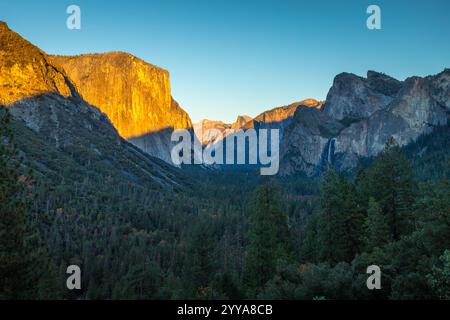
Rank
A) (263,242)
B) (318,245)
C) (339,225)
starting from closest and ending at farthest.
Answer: (263,242) → (339,225) → (318,245)

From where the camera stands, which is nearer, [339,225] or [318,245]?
[339,225]

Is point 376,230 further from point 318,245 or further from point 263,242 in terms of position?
point 318,245

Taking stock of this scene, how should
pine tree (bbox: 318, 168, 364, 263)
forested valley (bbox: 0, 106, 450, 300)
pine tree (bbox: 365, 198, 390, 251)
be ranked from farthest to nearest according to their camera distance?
pine tree (bbox: 318, 168, 364, 263) < pine tree (bbox: 365, 198, 390, 251) < forested valley (bbox: 0, 106, 450, 300)

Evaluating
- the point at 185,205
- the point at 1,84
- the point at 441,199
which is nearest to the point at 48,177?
the point at 185,205

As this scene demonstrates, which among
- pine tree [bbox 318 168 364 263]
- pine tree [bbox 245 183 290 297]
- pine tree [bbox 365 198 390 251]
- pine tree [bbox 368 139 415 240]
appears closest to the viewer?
pine tree [bbox 365 198 390 251]

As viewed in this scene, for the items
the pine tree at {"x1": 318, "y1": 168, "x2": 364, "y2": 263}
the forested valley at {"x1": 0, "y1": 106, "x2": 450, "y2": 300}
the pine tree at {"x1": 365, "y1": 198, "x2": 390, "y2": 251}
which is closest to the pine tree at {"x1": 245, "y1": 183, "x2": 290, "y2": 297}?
the forested valley at {"x1": 0, "y1": 106, "x2": 450, "y2": 300}

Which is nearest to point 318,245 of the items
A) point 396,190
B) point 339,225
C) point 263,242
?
point 339,225

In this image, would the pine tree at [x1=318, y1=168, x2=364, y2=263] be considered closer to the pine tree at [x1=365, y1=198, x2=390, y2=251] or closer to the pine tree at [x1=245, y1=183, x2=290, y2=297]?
the pine tree at [x1=365, y1=198, x2=390, y2=251]

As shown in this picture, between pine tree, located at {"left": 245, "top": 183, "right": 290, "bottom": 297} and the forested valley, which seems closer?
the forested valley

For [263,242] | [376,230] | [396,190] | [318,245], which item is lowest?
[318,245]

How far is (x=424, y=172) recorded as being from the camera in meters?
158

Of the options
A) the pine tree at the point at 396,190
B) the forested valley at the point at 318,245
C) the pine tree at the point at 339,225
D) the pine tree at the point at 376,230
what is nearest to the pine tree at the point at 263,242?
the forested valley at the point at 318,245

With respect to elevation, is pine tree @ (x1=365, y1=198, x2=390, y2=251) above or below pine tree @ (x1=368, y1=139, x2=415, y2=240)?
below
